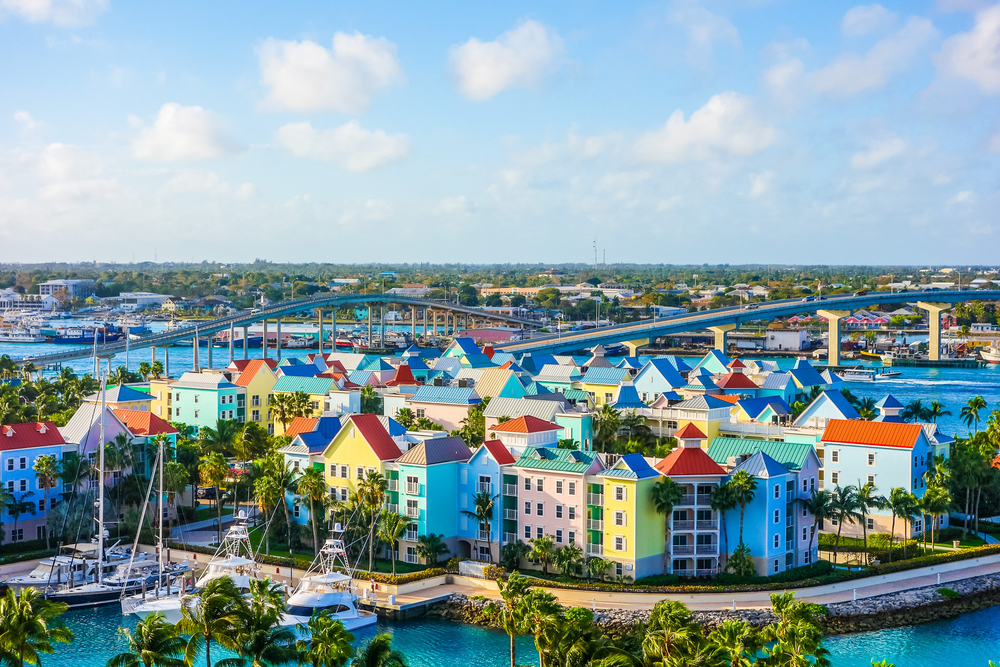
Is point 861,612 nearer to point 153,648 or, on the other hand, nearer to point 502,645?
point 502,645

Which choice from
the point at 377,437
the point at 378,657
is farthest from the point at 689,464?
the point at 378,657

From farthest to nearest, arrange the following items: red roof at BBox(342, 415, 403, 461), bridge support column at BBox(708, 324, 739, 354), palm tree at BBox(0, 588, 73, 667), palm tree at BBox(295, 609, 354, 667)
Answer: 1. bridge support column at BBox(708, 324, 739, 354)
2. red roof at BBox(342, 415, 403, 461)
3. palm tree at BBox(295, 609, 354, 667)
4. palm tree at BBox(0, 588, 73, 667)

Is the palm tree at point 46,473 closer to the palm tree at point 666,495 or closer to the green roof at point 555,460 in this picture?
the green roof at point 555,460

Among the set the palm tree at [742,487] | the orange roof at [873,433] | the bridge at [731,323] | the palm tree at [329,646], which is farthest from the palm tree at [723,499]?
the bridge at [731,323]

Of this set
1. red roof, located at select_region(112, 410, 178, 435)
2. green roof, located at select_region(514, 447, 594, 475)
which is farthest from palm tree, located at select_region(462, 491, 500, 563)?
red roof, located at select_region(112, 410, 178, 435)

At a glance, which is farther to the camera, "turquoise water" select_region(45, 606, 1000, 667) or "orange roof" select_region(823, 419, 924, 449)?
"orange roof" select_region(823, 419, 924, 449)

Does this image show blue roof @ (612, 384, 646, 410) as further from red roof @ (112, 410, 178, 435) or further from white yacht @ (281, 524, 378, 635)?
white yacht @ (281, 524, 378, 635)
